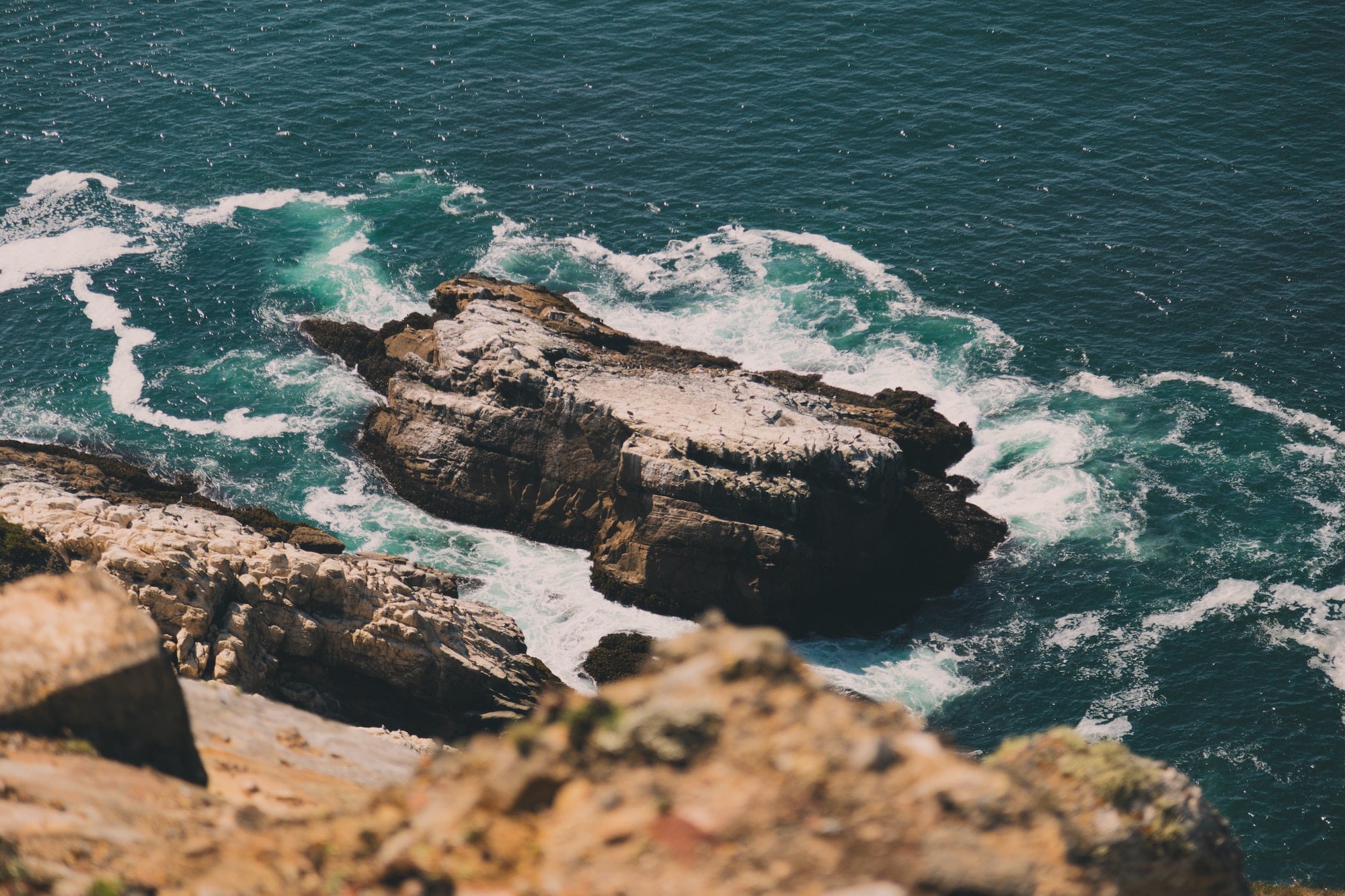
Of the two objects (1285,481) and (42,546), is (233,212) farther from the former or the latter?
(1285,481)

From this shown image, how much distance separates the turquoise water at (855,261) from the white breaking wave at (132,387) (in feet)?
0.85

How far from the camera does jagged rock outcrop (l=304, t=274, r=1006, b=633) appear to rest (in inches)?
2297

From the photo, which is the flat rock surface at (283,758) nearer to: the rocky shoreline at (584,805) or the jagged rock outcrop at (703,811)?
the rocky shoreline at (584,805)

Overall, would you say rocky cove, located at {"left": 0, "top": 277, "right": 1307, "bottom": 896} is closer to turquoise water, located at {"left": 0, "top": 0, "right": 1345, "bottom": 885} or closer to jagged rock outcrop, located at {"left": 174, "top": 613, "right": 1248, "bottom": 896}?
jagged rock outcrop, located at {"left": 174, "top": 613, "right": 1248, "bottom": 896}

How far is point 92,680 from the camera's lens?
18375 mm

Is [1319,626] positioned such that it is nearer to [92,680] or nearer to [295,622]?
[295,622]

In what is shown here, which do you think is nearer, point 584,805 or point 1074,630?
point 584,805

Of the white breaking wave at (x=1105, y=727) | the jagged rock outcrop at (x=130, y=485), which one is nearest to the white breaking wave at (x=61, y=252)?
the jagged rock outcrop at (x=130, y=485)

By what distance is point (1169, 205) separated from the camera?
272ft

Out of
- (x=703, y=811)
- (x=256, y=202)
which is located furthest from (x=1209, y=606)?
(x=256, y=202)

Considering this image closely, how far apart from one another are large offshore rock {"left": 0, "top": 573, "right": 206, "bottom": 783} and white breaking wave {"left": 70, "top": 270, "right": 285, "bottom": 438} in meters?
53.6

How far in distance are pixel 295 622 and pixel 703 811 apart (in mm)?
36309

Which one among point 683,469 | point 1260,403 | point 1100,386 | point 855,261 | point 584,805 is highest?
point 584,805

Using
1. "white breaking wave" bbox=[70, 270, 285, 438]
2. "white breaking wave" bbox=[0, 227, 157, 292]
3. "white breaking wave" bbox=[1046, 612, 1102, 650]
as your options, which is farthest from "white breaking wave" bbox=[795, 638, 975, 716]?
"white breaking wave" bbox=[0, 227, 157, 292]
